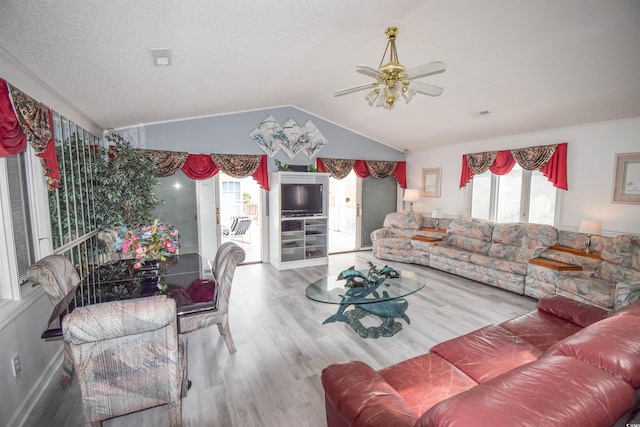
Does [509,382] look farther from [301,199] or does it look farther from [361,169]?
[361,169]

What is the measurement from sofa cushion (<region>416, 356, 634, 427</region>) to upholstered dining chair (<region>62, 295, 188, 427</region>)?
4.15 feet

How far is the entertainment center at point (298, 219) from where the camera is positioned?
18.2 feet

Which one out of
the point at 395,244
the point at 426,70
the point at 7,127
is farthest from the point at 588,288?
the point at 7,127

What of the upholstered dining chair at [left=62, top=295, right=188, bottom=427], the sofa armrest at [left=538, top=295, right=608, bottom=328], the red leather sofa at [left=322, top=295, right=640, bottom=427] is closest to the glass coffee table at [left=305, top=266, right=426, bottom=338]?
the red leather sofa at [left=322, top=295, right=640, bottom=427]

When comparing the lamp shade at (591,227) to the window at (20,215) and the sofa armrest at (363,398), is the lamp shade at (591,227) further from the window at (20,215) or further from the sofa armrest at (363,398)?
the window at (20,215)

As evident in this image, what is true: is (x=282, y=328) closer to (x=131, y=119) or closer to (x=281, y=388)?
(x=281, y=388)

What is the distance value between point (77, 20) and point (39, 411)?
265 centimetres

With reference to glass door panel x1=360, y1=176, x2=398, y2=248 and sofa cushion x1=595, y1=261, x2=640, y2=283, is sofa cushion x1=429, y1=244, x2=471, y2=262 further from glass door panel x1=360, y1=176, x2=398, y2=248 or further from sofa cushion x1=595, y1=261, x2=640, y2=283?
glass door panel x1=360, y1=176, x2=398, y2=248

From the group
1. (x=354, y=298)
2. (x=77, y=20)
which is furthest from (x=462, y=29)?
(x=77, y=20)

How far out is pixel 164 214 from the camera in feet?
17.4

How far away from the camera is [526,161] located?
15.9 ft

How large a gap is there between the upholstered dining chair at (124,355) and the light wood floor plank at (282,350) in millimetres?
545

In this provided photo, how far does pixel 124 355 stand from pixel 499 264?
4.78m

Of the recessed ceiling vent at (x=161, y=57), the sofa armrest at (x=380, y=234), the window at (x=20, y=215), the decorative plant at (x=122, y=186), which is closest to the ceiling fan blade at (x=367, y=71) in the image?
the recessed ceiling vent at (x=161, y=57)
